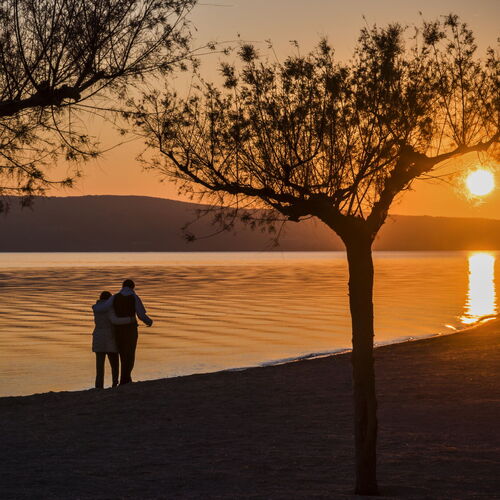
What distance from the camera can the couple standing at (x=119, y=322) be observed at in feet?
61.8

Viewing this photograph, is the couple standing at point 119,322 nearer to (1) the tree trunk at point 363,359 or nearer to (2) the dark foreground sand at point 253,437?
(2) the dark foreground sand at point 253,437

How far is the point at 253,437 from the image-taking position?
14.0 m

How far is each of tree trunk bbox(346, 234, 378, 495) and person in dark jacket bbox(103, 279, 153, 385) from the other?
8.94m

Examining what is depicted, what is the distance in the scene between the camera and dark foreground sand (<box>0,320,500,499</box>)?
1083 cm

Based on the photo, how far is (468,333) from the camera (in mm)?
30844

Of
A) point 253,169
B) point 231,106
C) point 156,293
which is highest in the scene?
point 231,106

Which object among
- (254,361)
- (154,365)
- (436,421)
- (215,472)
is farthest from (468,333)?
(215,472)

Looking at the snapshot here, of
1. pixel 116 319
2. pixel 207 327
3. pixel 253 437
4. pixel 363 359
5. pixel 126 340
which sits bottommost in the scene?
pixel 207 327

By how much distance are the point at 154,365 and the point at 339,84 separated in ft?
62.0

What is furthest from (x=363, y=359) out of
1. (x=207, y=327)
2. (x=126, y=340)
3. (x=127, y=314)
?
(x=207, y=327)

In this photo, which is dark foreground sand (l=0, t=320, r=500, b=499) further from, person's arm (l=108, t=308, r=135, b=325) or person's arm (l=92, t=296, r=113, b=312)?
person's arm (l=92, t=296, r=113, b=312)

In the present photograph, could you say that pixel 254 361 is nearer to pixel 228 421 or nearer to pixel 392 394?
pixel 392 394

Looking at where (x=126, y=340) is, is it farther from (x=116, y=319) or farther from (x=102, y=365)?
(x=102, y=365)

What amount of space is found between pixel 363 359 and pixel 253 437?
4242mm
